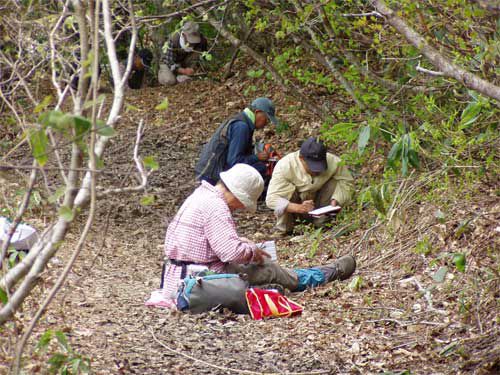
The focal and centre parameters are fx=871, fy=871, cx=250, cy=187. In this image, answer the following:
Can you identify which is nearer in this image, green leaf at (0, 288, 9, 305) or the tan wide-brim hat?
green leaf at (0, 288, 9, 305)

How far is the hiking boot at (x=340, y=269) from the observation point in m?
7.05

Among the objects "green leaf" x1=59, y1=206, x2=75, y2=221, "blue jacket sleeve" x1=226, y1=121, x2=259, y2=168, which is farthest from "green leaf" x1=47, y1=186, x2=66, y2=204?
"blue jacket sleeve" x1=226, y1=121, x2=259, y2=168

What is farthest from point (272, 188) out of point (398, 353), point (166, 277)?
point (398, 353)

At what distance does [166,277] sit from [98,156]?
3.20 meters

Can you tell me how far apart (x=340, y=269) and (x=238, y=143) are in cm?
265

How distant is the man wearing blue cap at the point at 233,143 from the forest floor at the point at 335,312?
2.89 ft

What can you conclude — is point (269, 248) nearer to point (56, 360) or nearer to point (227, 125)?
point (227, 125)

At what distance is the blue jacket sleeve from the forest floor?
892 mm

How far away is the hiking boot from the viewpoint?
705 cm

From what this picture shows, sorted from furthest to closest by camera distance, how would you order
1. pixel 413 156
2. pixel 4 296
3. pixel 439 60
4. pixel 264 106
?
pixel 264 106, pixel 413 156, pixel 439 60, pixel 4 296

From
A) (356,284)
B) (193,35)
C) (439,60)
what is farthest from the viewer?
(193,35)

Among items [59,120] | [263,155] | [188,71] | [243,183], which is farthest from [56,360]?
[188,71]

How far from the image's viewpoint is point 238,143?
9.30 m

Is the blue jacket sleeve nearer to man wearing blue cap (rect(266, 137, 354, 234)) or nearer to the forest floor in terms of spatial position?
man wearing blue cap (rect(266, 137, 354, 234))
